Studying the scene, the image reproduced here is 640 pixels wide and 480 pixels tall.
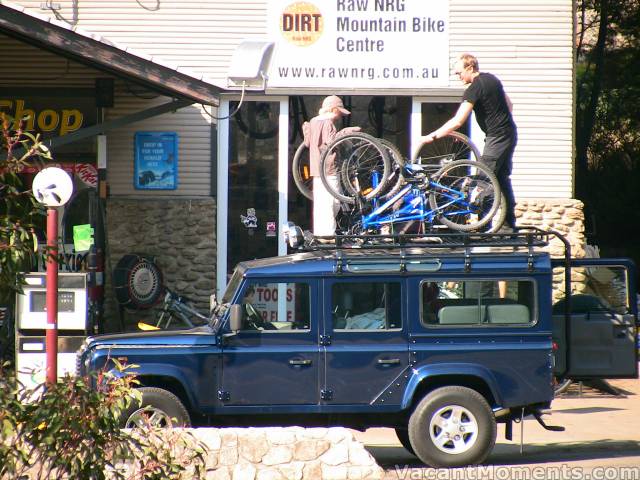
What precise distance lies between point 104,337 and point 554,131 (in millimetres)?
8755

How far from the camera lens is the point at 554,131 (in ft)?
49.5

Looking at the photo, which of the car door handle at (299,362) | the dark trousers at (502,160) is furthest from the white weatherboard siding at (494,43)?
the car door handle at (299,362)

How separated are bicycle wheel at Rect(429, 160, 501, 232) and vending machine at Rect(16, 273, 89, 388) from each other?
436 cm

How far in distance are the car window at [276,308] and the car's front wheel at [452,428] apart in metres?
1.26

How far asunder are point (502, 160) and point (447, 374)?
2.79 metres

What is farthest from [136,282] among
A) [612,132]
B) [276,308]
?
[612,132]

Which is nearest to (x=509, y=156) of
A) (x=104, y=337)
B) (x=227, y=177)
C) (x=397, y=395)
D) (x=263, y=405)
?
(x=397, y=395)

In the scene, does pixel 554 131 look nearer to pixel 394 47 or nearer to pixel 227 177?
pixel 394 47

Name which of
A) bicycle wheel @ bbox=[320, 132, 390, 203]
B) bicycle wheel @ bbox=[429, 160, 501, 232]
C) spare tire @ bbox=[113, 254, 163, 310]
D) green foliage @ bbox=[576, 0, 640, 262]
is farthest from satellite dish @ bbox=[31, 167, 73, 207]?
green foliage @ bbox=[576, 0, 640, 262]

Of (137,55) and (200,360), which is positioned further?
(137,55)

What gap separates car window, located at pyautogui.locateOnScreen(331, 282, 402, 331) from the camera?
8609 millimetres

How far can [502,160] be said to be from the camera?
33.8 ft

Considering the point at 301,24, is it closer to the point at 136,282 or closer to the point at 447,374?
the point at 136,282

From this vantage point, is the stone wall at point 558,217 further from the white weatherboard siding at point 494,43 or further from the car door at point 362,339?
the car door at point 362,339
